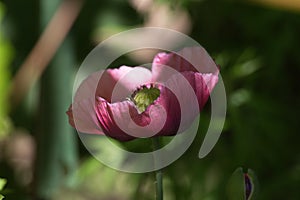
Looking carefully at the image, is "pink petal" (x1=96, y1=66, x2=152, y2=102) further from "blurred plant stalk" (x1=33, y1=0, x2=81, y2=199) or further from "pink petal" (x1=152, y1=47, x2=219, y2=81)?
"blurred plant stalk" (x1=33, y1=0, x2=81, y2=199)

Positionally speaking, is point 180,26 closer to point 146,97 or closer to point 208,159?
point 208,159

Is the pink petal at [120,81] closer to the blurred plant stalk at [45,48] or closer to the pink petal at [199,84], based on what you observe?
the pink petal at [199,84]

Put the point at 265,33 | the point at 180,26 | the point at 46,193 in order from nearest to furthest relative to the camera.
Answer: the point at 46,193, the point at 265,33, the point at 180,26

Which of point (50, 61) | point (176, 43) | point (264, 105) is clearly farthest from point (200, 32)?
point (50, 61)

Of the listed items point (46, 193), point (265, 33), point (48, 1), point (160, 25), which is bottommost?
Result: point (46, 193)

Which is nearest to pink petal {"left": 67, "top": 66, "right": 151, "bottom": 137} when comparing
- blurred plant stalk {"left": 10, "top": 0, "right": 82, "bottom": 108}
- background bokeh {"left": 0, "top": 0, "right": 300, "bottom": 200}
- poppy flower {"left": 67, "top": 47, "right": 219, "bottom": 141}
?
poppy flower {"left": 67, "top": 47, "right": 219, "bottom": 141}

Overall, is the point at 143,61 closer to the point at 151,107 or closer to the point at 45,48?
the point at 45,48
